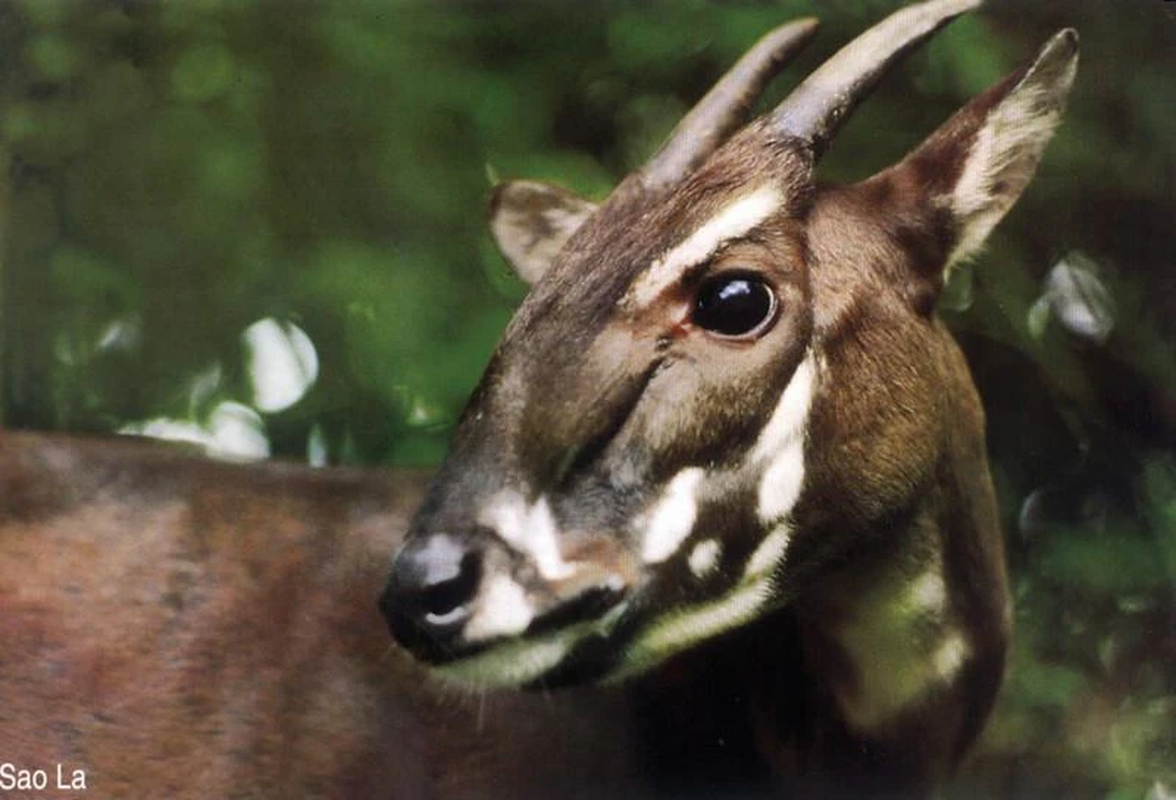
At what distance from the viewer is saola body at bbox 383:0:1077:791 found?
1821 mm

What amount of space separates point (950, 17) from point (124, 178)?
129cm

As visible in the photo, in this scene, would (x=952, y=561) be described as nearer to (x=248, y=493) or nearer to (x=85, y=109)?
(x=248, y=493)

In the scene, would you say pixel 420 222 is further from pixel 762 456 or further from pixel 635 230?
pixel 762 456

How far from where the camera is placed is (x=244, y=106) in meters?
2.52

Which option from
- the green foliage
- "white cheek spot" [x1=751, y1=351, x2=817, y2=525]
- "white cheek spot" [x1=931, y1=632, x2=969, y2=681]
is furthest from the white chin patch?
the green foliage

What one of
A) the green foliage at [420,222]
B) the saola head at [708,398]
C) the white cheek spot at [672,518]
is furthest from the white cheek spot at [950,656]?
the white cheek spot at [672,518]

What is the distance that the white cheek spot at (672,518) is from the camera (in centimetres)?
183

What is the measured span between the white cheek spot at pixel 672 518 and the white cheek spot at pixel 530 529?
0.11m

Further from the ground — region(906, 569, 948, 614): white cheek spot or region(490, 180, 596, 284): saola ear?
region(490, 180, 596, 284): saola ear

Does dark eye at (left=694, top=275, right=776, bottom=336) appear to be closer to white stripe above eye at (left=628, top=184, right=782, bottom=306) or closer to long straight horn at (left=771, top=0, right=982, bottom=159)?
white stripe above eye at (left=628, top=184, right=782, bottom=306)

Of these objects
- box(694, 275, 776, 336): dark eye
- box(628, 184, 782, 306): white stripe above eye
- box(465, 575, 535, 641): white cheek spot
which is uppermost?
box(628, 184, 782, 306): white stripe above eye

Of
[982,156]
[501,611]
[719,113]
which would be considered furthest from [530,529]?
[982,156]

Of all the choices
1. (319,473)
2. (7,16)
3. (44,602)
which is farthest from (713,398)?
(7,16)

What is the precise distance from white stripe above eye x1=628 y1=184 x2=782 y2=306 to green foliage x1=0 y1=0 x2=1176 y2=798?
0.49 meters
